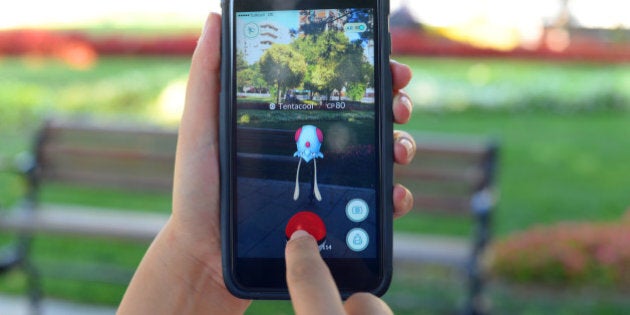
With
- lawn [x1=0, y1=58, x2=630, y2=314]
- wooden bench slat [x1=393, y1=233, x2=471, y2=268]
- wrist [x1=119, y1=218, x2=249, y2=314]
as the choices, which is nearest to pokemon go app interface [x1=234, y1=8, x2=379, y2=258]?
wrist [x1=119, y1=218, x2=249, y2=314]

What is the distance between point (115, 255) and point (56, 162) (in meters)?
0.78

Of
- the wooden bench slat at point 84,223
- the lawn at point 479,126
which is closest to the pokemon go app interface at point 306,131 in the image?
the wooden bench slat at point 84,223

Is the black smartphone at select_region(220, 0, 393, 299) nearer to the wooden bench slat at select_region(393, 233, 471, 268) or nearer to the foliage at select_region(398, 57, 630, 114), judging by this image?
A: the wooden bench slat at select_region(393, 233, 471, 268)

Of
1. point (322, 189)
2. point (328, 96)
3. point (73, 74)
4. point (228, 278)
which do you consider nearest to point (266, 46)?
point (328, 96)

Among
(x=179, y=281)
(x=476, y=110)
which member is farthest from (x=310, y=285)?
(x=476, y=110)

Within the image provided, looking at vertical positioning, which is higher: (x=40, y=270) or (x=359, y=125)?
(x=359, y=125)

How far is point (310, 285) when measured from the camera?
2.79 ft

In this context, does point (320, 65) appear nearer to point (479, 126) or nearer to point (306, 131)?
point (306, 131)

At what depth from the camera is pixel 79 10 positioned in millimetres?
17359

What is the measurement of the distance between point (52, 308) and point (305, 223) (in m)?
3.34

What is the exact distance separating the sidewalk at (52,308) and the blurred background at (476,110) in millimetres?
88

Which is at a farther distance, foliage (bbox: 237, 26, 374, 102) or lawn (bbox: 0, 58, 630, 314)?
lawn (bbox: 0, 58, 630, 314)

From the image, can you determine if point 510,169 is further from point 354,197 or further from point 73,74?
point 73,74

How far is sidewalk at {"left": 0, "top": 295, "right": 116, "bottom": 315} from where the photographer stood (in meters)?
4.28
